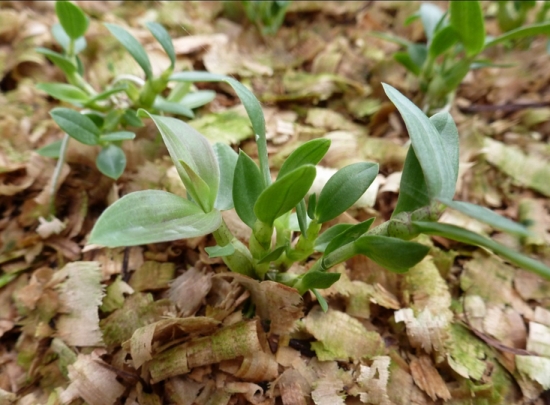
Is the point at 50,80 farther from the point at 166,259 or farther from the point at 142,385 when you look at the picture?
the point at 142,385

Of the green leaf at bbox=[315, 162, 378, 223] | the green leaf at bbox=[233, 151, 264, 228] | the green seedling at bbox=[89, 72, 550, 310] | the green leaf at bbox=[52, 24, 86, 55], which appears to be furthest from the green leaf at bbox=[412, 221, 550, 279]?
the green leaf at bbox=[52, 24, 86, 55]

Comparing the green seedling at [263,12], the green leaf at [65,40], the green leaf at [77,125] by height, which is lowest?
the green leaf at [77,125]

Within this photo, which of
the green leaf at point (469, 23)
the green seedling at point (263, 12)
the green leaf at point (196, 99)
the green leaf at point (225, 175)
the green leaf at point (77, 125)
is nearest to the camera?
the green leaf at point (225, 175)

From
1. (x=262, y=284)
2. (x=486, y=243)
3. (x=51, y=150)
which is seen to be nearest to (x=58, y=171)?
(x=51, y=150)

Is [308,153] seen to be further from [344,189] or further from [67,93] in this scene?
[67,93]

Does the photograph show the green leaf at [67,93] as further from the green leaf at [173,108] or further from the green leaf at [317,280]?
the green leaf at [317,280]

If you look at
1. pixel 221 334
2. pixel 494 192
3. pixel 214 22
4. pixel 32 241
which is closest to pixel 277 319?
pixel 221 334

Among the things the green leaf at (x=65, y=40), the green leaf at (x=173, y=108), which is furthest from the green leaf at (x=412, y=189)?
the green leaf at (x=65, y=40)
